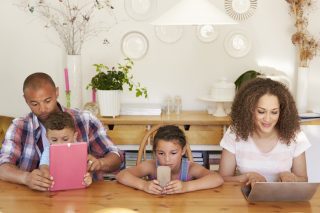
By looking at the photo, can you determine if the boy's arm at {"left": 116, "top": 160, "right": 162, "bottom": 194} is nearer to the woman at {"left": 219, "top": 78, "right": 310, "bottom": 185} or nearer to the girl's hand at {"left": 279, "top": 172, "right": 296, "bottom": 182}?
the woman at {"left": 219, "top": 78, "right": 310, "bottom": 185}

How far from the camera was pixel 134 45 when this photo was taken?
3.45 metres

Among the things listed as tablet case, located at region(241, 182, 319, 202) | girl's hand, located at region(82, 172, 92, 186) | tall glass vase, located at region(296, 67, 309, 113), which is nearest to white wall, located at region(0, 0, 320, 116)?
tall glass vase, located at region(296, 67, 309, 113)

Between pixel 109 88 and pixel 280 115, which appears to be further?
pixel 109 88

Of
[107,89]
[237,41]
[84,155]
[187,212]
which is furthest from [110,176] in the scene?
[237,41]

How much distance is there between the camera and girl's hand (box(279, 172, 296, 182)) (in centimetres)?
195

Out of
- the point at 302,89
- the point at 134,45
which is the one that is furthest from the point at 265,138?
the point at 134,45

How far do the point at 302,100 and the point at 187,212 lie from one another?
1.94m

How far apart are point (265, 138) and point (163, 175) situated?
23.6 inches

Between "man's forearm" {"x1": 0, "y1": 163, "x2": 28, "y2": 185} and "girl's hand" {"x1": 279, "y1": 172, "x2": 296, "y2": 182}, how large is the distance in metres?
1.04

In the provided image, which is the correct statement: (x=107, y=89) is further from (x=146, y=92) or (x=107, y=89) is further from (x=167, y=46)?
(x=167, y=46)

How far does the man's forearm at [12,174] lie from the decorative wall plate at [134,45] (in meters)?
1.62

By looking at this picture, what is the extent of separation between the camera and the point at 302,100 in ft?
10.8

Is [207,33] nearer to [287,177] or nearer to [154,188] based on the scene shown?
[287,177]

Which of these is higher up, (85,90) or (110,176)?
(85,90)
